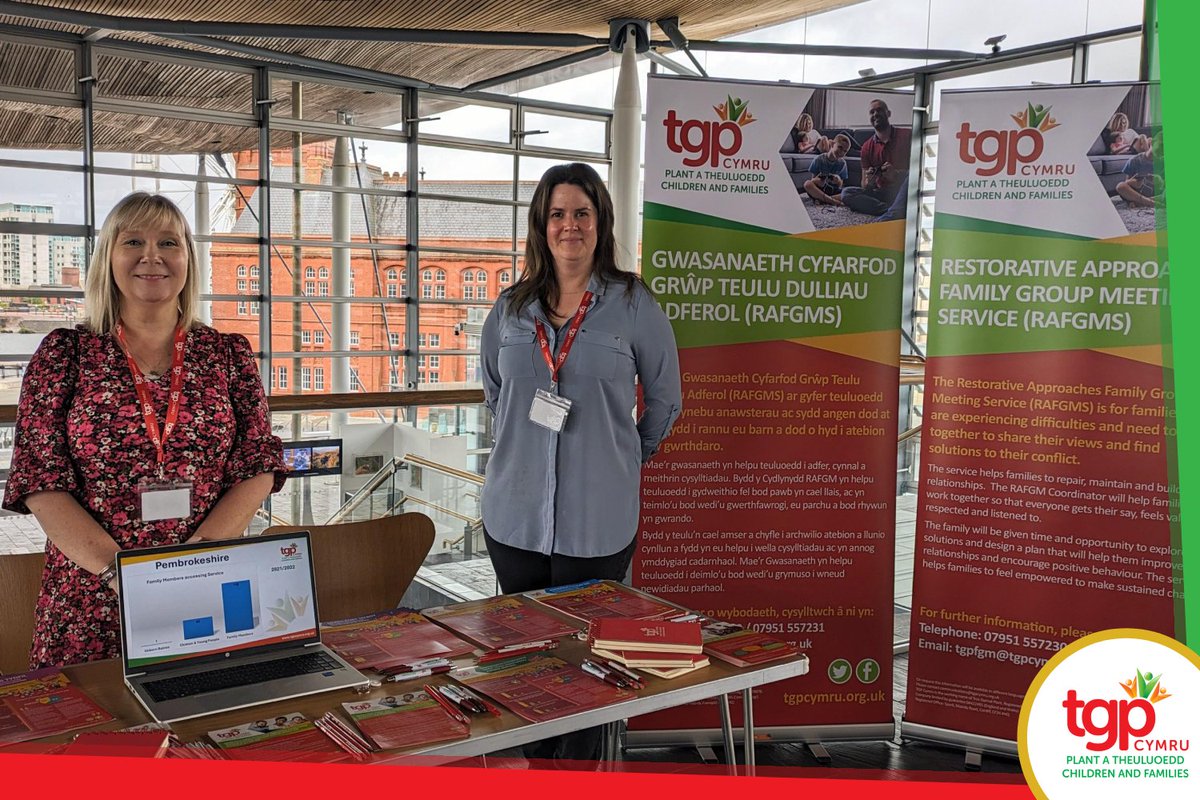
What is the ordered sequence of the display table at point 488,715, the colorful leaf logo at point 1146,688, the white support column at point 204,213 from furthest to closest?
the white support column at point 204,213, the colorful leaf logo at point 1146,688, the display table at point 488,715

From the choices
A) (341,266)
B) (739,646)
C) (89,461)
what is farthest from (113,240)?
(341,266)

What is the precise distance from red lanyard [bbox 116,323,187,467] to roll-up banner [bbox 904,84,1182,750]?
230cm

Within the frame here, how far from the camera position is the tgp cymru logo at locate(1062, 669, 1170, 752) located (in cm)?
188

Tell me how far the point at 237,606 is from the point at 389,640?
321 mm

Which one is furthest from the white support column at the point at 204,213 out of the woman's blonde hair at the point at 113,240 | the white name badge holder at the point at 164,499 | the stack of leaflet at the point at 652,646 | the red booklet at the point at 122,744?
the red booklet at the point at 122,744

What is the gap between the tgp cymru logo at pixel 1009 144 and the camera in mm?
3104

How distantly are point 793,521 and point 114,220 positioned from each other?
2.19 meters

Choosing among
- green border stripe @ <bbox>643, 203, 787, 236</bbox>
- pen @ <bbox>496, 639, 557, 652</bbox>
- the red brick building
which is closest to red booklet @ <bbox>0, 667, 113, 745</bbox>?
pen @ <bbox>496, 639, 557, 652</bbox>

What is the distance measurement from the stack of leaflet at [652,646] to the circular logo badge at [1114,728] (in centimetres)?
65

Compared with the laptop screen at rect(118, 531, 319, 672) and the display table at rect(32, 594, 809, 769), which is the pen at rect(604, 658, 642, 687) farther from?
the laptop screen at rect(118, 531, 319, 672)

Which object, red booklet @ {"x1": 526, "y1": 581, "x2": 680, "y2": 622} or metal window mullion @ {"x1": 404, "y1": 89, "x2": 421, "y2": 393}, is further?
metal window mullion @ {"x1": 404, "y1": 89, "x2": 421, "y2": 393}

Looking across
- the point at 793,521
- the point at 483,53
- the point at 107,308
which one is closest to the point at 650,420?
the point at 793,521

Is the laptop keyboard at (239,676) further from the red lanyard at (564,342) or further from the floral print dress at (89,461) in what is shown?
the red lanyard at (564,342)

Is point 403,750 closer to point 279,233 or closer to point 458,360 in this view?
point 279,233
